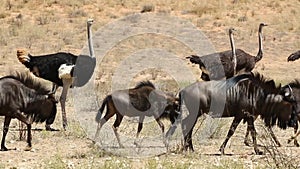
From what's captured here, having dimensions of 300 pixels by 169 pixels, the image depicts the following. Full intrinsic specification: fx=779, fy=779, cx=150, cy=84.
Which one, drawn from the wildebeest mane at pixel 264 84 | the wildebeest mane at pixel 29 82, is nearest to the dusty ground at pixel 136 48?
the wildebeest mane at pixel 264 84

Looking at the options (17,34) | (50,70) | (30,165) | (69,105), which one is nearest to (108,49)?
(17,34)

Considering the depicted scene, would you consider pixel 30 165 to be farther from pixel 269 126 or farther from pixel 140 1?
pixel 140 1

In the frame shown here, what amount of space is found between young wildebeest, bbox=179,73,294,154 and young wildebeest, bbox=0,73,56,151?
6.76ft

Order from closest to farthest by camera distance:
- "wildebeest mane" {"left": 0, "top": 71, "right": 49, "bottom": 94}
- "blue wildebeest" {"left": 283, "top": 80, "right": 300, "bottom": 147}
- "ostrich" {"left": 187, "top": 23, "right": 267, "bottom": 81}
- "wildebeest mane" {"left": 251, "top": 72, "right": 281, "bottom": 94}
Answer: "wildebeest mane" {"left": 251, "top": 72, "right": 281, "bottom": 94} → "wildebeest mane" {"left": 0, "top": 71, "right": 49, "bottom": 94} → "blue wildebeest" {"left": 283, "top": 80, "right": 300, "bottom": 147} → "ostrich" {"left": 187, "top": 23, "right": 267, "bottom": 81}

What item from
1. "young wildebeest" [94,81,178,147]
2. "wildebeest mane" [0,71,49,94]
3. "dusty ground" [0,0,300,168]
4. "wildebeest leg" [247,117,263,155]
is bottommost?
"dusty ground" [0,0,300,168]

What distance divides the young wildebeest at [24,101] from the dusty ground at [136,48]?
17.5 inches

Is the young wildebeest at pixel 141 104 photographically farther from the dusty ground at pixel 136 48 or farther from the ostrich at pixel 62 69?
the ostrich at pixel 62 69

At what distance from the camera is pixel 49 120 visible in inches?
475

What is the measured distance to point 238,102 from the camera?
37.1 feet

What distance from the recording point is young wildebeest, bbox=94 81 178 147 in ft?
38.3

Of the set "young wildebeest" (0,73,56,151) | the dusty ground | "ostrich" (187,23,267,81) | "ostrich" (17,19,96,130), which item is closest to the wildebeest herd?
"young wildebeest" (0,73,56,151)

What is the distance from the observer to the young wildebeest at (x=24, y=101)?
11.2 metres

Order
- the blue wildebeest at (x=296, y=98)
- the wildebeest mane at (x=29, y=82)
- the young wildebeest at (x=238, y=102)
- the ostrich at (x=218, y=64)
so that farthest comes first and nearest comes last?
the ostrich at (x=218, y=64) < the blue wildebeest at (x=296, y=98) < the wildebeest mane at (x=29, y=82) < the young wildebeest at (x=238, y=102)

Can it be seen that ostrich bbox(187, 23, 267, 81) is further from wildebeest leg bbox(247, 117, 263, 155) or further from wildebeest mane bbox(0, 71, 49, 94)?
wildebeest mane bbox(0, 71, 49, 94)
